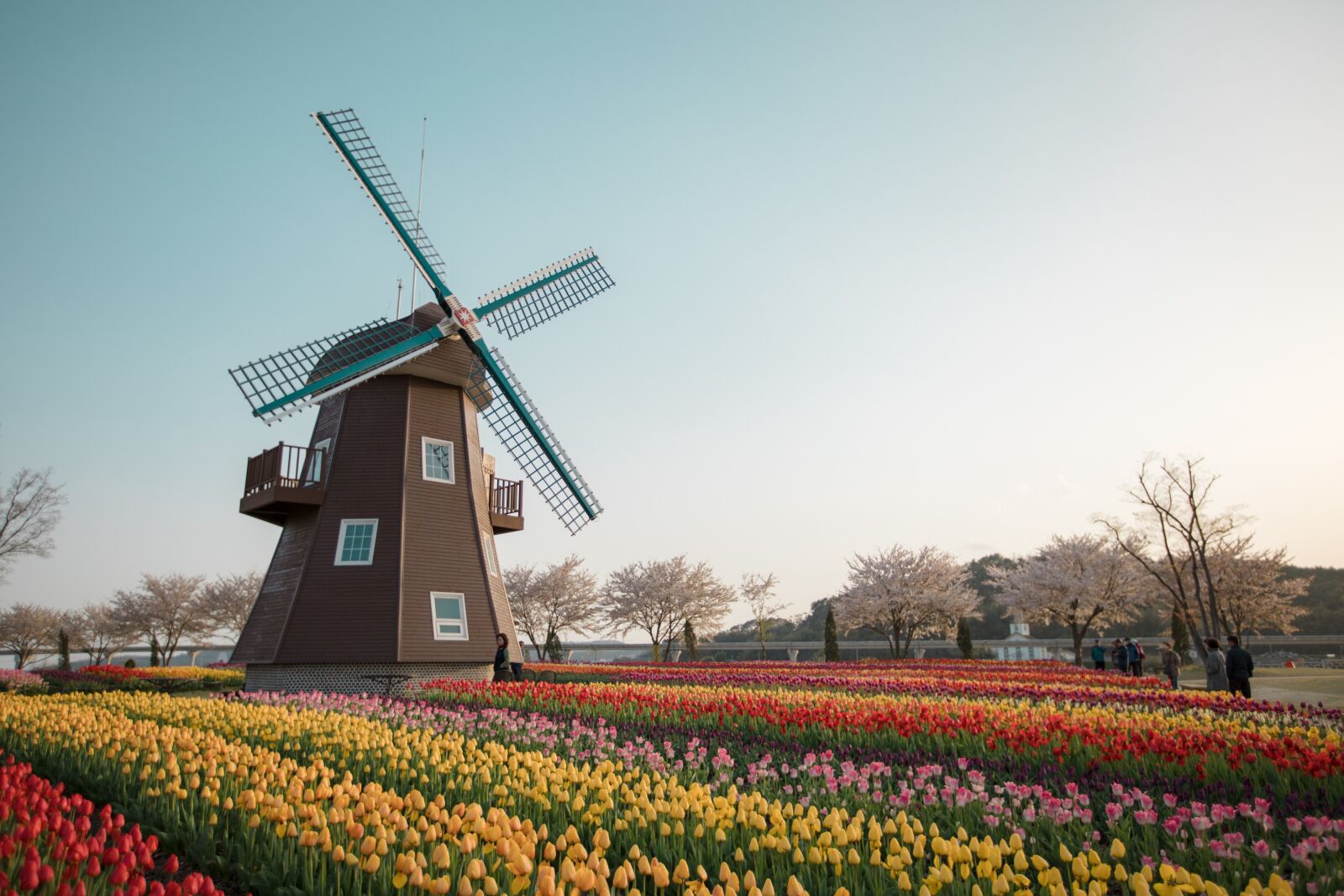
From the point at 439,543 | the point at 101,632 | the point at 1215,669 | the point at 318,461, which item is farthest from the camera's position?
the point at 101,632

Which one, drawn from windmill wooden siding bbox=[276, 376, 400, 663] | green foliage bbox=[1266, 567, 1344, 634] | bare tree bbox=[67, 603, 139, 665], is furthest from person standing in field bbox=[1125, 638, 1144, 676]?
bare tree bbox=[67, 603, 139, 665]

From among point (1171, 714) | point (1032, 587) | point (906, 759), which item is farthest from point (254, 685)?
point (1032, 587)

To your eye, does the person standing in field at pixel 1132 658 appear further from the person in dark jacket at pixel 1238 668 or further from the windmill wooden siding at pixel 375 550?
the windmill wooden siding at pixel 375 550

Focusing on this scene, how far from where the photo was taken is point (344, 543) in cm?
1992

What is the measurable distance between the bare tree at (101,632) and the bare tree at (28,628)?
76.2 inches

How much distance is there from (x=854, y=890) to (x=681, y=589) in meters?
46.7

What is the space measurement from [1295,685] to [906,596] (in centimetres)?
1980

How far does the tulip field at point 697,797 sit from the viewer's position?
4148 millimetres

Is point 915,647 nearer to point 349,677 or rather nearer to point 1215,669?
point 1215,669

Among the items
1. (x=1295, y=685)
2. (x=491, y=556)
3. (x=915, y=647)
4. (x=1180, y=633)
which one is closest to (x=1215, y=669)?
(x=1295, y=685)

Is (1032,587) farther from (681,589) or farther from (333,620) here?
(333,620)

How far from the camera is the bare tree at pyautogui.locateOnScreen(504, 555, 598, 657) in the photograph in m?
53.6

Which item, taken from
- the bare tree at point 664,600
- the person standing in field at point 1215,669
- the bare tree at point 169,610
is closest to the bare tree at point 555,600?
the bare tree at point 664,600

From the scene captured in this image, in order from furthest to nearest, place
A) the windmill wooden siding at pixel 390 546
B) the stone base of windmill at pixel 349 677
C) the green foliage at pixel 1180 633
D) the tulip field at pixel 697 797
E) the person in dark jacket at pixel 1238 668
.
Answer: the green foliage at pixel 1180 633
the windmill wooden siding at pixel 390 546
the stone base of windmill at pixel 349 677
the person in dark jacket at pixel 1238 668
the tulip field at pixel 697 797
